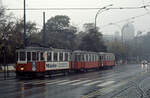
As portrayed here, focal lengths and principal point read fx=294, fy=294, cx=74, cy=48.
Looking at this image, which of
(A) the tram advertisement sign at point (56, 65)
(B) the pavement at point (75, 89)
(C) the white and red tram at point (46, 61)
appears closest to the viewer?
(B) the pavement at point (75, 89)

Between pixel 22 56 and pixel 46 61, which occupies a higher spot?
pixel 22 56

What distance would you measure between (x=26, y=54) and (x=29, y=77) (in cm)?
307

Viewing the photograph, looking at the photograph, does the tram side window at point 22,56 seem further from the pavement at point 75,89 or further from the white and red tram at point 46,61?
the pavement at point 75,89

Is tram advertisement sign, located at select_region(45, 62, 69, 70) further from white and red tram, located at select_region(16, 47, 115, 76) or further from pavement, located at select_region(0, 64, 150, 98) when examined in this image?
pavement, located at select_region(0, 64, 150, 98)

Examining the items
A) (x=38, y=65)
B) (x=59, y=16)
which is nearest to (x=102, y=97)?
(x=38, y=65)

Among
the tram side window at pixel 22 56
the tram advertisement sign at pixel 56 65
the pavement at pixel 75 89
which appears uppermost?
the tram side window at pixel 22 56

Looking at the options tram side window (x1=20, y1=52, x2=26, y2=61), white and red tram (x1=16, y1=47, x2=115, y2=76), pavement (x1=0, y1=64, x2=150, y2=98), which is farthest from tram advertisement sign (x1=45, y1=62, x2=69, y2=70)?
pavement (x1=0, y1=64, x2=150, y2=98)

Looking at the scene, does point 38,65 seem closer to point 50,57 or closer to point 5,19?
point 50,57

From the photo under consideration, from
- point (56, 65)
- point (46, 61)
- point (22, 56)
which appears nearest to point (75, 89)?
point (22, 56)

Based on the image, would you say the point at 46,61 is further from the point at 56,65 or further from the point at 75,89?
the point at 75,89

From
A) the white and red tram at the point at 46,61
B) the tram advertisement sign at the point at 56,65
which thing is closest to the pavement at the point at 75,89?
the white and red tram at the point at 46,61

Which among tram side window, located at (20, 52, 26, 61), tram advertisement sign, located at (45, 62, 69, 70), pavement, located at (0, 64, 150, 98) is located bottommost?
pavement, located at (0, 64, 150, 98)

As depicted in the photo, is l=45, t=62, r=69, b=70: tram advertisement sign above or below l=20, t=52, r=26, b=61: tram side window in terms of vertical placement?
below

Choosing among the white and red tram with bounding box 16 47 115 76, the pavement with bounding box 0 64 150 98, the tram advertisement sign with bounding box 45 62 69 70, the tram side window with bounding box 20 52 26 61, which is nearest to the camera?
the pavement with bounding box 0 64 150 98
